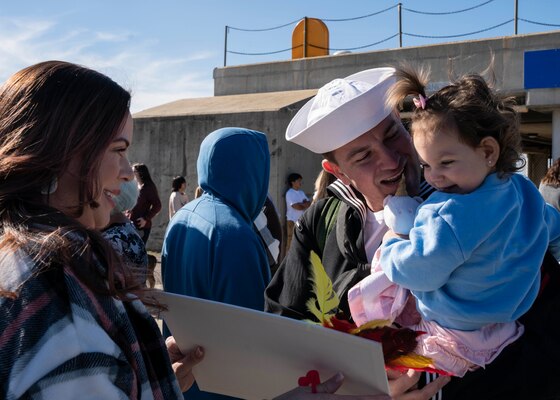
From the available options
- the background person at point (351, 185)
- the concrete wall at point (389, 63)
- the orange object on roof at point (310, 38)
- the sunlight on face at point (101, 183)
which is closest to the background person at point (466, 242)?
the background person at point (351, 185)

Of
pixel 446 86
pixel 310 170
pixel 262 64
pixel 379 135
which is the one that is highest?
pixel 262 64

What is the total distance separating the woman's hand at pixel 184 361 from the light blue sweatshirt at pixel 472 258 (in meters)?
0.63

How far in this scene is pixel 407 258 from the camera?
1.66 metres

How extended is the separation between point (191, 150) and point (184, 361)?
11.9 m

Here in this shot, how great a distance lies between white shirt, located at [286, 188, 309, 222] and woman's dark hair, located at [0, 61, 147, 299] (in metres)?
9.45

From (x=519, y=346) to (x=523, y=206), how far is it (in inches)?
16.1

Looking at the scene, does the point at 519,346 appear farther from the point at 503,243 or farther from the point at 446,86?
the point at 446,86

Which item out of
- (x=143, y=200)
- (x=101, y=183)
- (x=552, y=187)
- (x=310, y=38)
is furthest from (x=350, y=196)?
(x=310, y=38)

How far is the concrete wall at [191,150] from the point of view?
12.2 m

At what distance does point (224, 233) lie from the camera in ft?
8.49

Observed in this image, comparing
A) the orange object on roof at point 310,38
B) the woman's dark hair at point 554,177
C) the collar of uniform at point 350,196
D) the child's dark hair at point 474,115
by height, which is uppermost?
the orange object on roof at point 310,38

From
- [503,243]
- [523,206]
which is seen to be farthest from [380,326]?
[523,206]

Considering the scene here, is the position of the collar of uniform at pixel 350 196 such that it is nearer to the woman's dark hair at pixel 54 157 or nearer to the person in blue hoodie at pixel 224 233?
the person in blue hoodie at pixel 224 233

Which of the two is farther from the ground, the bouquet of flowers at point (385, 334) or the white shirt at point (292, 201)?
the bouquet of flowers at point (385, 334)
